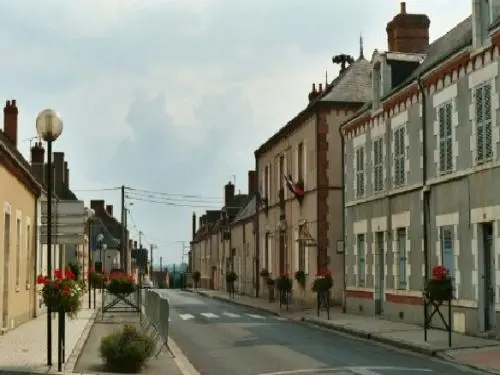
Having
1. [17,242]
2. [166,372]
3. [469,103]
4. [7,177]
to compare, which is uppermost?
[469,103]

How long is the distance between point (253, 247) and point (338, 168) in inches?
761

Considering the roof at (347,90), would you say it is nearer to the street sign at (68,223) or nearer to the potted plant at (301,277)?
the potted plant at (301,277)

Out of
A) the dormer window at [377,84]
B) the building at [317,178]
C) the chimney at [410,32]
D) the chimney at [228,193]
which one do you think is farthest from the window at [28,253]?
the chimney at [228,193]

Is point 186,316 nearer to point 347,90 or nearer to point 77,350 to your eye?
point 347,90

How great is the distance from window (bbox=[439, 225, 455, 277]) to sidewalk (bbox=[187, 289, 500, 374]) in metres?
1.65

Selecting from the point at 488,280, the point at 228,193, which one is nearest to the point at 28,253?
the point at 488,280

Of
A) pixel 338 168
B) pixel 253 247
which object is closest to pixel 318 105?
pixel 338 168

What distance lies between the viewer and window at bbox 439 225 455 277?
71.9ft

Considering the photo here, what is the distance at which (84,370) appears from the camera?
14.3 m

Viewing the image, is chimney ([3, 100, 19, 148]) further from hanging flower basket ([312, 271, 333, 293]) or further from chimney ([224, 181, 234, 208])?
chimney ([224, 181, 234, 208])

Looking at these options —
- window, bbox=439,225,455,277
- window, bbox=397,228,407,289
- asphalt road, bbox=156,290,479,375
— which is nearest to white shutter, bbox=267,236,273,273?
asphalt road, bbox=156,290,479,375

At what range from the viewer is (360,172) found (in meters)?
30.4

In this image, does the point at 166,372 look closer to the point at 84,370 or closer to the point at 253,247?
the point at 84,370

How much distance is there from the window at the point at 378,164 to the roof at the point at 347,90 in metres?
7.83
